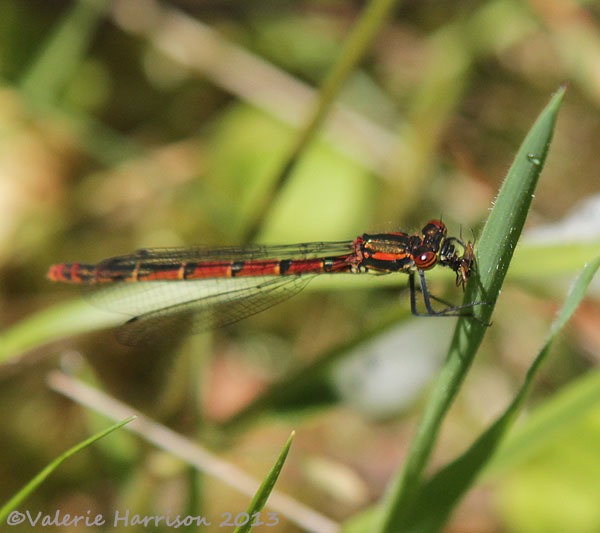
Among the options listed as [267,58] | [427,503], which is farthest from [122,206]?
[427,503]

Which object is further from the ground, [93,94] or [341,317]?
[93,94]

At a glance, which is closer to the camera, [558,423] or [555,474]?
[558,423]

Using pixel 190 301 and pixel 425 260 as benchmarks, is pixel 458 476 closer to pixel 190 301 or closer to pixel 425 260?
pixel 425 260

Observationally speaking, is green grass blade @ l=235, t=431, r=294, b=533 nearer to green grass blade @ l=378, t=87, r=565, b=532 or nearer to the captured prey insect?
green grass blade @ l=378, t=87, r=565, b=532

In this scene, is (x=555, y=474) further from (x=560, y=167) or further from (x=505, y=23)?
(x=505, y=23)

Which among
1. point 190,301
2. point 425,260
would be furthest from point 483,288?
point 190,301

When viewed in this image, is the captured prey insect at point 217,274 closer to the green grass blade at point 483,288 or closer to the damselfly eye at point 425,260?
the damselfly eye at point 425,260

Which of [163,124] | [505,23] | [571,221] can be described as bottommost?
[571,221]

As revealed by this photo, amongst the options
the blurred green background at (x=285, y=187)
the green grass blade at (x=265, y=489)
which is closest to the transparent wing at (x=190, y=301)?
the blurred green background at (x=285, y=187)
